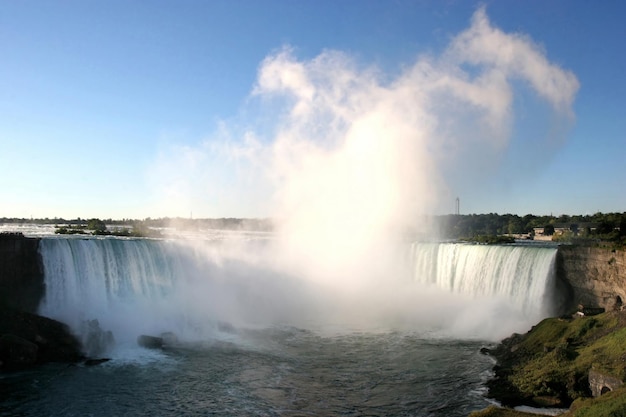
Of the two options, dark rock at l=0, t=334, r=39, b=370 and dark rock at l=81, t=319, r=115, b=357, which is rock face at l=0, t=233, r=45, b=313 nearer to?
dark rock at l=81, t=319, r=115, b=357

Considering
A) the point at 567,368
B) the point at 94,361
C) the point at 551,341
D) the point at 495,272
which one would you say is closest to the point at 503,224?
the point at 495,272

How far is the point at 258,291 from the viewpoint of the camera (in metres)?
38.9

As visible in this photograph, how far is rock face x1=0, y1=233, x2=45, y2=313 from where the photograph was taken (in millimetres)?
26688

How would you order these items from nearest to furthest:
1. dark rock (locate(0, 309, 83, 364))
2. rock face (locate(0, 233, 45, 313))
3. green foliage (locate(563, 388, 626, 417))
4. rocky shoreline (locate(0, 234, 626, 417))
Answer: green foliage (locate(563, 388, 626, 417)) → rocky shoreline (locate(0, 234, 626, 417)) → dark rock (locate(0, 309, 83, 364)) → rock face (locate(0, 233, 45, 313))

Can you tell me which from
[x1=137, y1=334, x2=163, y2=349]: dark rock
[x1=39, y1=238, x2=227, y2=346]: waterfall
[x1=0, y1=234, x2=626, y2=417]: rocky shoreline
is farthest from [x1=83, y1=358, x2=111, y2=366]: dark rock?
[x1=39, y1=238, x2=227, y2=346]: waterfall

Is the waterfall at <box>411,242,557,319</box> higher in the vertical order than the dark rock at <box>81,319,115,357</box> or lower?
higher

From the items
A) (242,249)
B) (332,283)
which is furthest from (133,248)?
(332,283)

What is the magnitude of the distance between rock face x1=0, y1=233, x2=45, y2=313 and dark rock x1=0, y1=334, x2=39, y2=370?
439 centimetres

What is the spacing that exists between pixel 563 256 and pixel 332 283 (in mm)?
18802

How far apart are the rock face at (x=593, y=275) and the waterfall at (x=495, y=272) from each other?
0.77 metres

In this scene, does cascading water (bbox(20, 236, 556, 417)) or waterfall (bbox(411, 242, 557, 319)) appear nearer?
cascading water (bbox(20, 236, 556, 417))

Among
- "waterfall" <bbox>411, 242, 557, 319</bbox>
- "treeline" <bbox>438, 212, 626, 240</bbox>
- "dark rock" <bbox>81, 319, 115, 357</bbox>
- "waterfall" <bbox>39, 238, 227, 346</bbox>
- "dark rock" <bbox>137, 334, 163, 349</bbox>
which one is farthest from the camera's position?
"treeline" <bbox>438, 212, 626, 240</bbox>

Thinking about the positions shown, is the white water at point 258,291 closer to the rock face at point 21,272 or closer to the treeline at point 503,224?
A: the rock face at point 21,272

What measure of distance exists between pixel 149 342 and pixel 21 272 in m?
7.90
